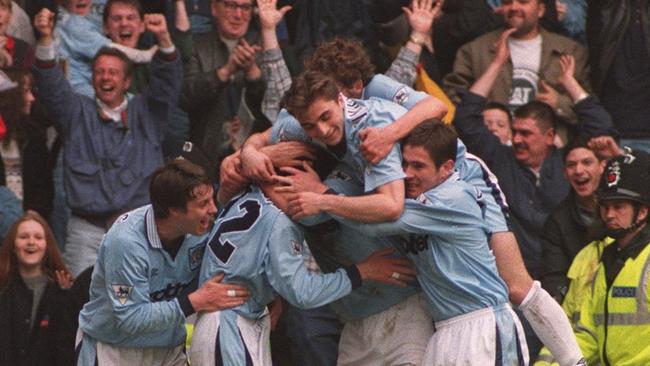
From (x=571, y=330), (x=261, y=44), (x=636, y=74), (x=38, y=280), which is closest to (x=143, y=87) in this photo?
(x=261, y=44)

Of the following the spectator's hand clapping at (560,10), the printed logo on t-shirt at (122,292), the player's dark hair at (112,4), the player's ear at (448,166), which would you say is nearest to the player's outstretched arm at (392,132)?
the player's ear at (448,166)

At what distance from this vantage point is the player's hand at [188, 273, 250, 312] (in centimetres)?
1064

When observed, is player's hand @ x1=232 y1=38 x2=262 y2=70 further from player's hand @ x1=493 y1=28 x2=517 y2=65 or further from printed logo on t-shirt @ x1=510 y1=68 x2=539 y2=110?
printed logo on t-shirt @ x1=510 y1=68 x2=539 y2=110

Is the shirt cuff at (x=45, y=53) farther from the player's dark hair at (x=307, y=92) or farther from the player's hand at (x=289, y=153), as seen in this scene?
the player's dark hair at (x=307, y=92)

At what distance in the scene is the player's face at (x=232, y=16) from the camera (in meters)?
14.6

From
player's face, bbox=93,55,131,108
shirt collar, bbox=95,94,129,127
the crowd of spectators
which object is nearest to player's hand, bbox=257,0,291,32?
the crowd of spectators

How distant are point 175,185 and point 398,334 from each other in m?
1.52

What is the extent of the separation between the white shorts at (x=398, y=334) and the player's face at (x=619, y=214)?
5.64 feet

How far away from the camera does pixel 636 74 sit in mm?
15023

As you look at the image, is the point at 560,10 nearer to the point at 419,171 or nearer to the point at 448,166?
the point at 448,166

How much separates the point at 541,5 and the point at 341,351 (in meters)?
4.72

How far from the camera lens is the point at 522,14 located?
14.9 meters

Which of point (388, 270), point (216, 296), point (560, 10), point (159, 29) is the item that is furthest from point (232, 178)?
point (560, 10)

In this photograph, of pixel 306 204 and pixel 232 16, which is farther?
pixel 232 16
